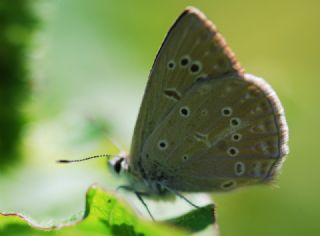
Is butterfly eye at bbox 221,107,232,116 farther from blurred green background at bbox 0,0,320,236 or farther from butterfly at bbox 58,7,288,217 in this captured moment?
blurred green background at bbox 0,0,320,236

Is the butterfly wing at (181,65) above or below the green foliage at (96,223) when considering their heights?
above

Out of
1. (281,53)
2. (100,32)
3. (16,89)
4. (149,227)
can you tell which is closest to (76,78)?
(100,32)

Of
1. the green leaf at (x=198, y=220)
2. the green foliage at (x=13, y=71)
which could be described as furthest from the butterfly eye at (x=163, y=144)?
the green foliage at (x=13, y=71)

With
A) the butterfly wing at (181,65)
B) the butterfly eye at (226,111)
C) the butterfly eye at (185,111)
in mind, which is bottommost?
the butterfly eye at (226,111)

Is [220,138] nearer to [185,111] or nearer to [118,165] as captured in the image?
[185,111]

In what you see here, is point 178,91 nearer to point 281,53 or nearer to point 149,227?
point 149,227

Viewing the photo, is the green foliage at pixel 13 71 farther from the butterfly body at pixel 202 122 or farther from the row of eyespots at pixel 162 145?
the row of eyespots at pixel 162 145
